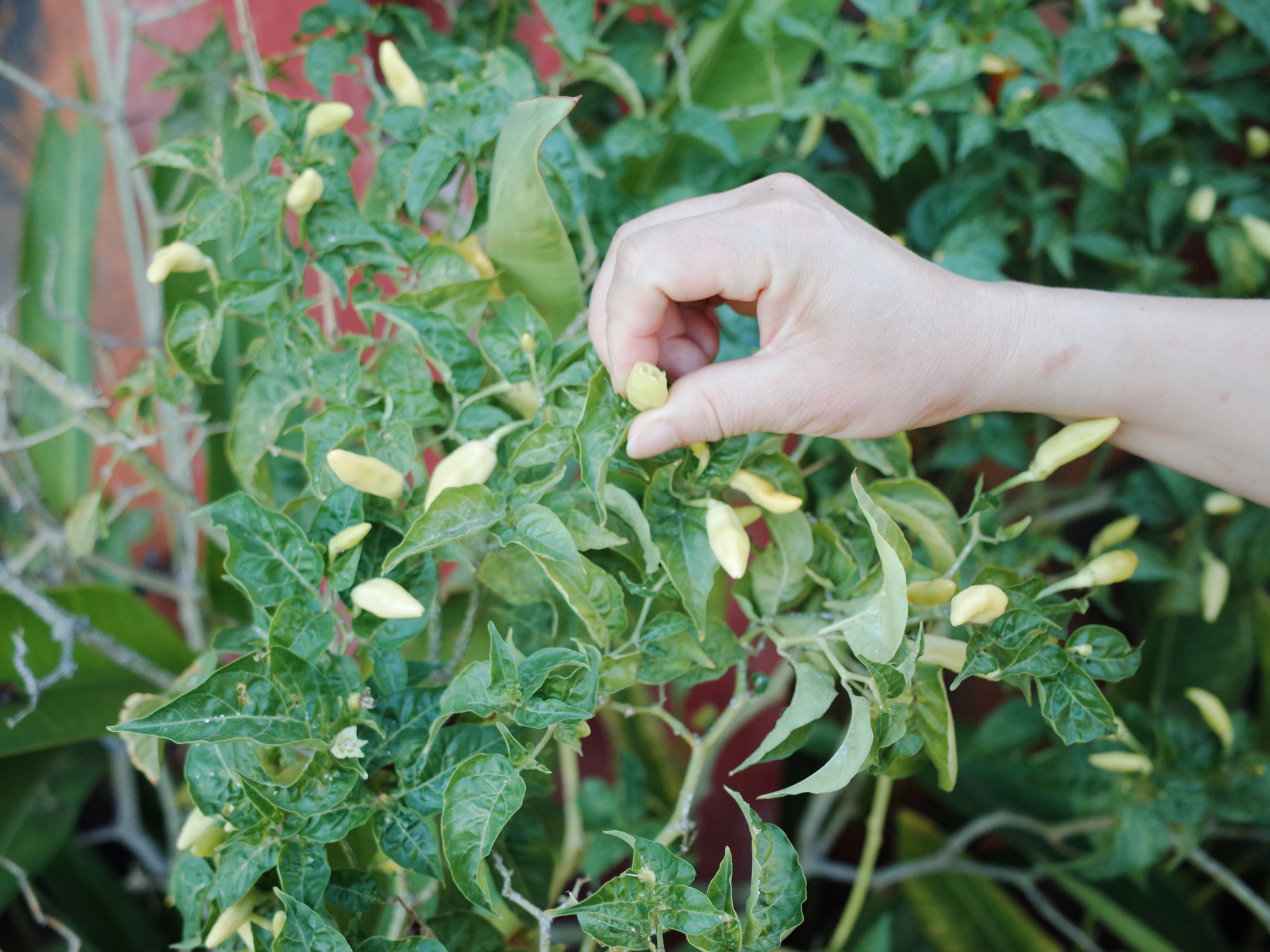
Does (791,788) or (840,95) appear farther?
(840,95)

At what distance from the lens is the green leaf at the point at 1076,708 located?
48 cm

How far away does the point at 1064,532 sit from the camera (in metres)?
1.47

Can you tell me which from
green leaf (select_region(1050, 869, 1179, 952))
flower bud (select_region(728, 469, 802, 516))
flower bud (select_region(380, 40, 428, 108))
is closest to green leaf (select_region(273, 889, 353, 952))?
flower bud (select_region(728, 469, 802, 516))

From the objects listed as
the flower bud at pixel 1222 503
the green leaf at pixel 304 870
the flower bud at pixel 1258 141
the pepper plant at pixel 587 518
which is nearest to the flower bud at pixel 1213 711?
the pepper plant at pixel 587 518

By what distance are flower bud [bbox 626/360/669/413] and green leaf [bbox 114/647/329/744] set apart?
23 cm

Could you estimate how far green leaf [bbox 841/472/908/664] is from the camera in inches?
15.8

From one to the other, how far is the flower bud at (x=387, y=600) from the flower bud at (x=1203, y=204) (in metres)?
0.85

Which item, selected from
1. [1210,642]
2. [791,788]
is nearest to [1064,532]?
[1210,642]

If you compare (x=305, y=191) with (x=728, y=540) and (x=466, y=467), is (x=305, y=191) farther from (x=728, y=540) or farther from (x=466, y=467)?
(x=728, y=540)

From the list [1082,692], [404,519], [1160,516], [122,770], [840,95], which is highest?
[840,95]

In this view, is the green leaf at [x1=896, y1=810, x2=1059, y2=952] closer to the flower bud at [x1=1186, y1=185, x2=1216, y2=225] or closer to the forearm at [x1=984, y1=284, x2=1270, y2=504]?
the forearm at [x1=984, y1=284, x2=1270, y2=504]

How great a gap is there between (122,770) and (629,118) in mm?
951

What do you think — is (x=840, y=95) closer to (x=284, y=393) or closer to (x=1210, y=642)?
(x=284, y=393)

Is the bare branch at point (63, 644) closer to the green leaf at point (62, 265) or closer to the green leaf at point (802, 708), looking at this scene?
the green leaf at point (62, 265)
